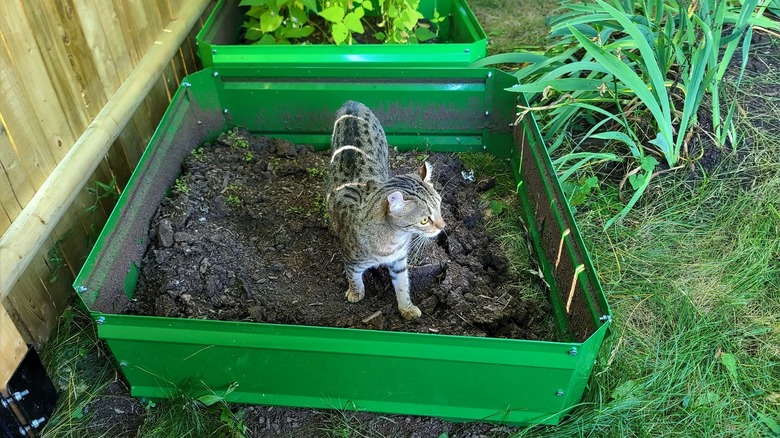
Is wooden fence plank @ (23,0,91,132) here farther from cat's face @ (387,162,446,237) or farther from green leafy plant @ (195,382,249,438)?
cat's face @ (387,162,446,237)

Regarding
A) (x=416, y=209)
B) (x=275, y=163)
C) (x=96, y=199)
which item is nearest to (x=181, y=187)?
(x=96, y=199)

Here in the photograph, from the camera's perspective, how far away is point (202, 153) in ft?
10.7

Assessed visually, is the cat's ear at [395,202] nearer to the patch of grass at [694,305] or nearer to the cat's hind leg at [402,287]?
the cat's hind leg at [402,287]

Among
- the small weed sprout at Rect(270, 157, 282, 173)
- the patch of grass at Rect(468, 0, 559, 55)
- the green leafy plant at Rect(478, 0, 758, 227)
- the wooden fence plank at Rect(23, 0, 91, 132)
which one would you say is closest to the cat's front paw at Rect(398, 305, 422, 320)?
the green leafy plant at Rect(478, 0, 758, 227)

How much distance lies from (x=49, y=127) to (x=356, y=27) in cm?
158

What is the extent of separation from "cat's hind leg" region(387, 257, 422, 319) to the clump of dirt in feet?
0.13

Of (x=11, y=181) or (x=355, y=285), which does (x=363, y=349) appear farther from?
(x=11, y=181)

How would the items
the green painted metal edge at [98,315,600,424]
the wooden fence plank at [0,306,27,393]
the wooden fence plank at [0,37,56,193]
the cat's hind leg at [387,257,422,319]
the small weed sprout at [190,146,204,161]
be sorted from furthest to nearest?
the small weed sprout at [190,146,204,161]
the cat's hind leg at [387,257,422,319]
the wooden fence plank at [0,37,56,193]
the wooden fence plank at [0,306,27,393]
the green painted metal edge at [98,315,600,424]

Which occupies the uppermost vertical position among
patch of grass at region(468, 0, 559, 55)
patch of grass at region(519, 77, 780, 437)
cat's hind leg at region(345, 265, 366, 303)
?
patch of grass at region(468, 0, 559, 55)

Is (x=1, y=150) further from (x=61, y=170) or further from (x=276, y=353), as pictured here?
(x=276, y=353)

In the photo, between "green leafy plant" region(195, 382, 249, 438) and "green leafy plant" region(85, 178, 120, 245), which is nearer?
"green leafy plant" region(195, 382, 249, 438)

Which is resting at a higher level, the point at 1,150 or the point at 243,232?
the point at 1,150

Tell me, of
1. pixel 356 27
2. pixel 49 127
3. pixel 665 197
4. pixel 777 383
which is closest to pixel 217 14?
pixel 356 27

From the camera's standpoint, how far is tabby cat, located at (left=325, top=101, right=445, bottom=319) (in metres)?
2.34
